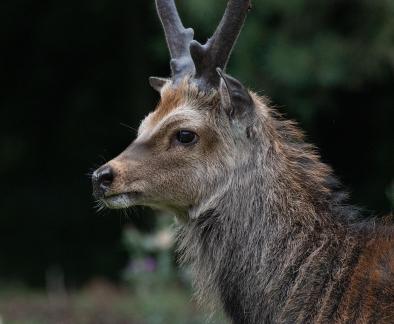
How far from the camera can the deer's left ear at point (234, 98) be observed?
189 inches

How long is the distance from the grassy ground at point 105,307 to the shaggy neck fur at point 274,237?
2.54m

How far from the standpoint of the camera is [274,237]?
468 cm

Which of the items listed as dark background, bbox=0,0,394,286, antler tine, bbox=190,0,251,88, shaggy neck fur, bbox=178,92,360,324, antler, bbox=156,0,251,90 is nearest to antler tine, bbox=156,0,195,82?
antler, bbox=156,0,251,90

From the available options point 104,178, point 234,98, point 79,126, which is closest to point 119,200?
point 104,178

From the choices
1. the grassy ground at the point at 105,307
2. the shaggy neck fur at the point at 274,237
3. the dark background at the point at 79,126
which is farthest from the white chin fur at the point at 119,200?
the dark background at the point at 79,126

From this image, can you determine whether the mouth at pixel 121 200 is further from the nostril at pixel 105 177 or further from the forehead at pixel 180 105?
the forehead at pixel 180 105

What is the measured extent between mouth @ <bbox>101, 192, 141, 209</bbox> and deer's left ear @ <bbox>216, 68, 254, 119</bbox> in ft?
2.10

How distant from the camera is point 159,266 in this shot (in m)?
8.20

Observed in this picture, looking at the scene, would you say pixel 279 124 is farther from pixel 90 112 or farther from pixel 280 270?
pixel 90 112

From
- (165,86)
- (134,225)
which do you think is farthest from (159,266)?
(134,225)

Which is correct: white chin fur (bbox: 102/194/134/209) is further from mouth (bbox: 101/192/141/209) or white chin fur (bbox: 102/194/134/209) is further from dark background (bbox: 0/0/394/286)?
dark background (bbox: 0/0/394/286)

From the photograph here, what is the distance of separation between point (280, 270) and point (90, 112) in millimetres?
8812

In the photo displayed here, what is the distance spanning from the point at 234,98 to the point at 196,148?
0.33 meters

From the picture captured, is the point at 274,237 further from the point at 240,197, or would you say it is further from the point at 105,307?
the point at 105,307
